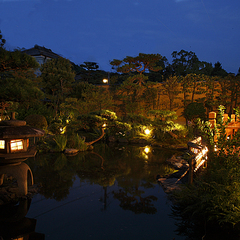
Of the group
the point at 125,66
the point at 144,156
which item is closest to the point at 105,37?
the point at 125,66

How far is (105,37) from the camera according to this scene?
380 ft

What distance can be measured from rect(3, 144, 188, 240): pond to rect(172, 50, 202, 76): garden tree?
56.2ft

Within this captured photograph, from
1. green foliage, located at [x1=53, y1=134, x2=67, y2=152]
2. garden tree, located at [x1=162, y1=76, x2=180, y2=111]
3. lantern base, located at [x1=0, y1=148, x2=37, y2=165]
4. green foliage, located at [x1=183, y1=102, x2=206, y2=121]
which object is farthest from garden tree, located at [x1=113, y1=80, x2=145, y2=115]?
lantern base, located at [x1=0, y1=148, x2=37, y2=165]

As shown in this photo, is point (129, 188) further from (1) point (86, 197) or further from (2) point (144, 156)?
(2) point (144, 156)

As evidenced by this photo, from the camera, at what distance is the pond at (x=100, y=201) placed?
134 inches

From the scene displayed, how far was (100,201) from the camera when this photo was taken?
4520 mm

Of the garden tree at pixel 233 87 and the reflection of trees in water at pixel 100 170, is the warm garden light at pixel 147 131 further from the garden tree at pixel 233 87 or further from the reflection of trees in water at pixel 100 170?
the garden tree at pixel 233 87

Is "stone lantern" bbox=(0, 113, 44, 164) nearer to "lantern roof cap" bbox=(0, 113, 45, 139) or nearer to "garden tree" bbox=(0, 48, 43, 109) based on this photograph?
"lantern roof cap" bbox=(0, 113, 45, 139)

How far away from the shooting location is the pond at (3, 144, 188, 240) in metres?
3.40

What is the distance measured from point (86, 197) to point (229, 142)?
10.6 feet

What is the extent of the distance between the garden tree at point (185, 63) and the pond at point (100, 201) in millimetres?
17117

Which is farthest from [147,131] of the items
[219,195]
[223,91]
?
[219,195]

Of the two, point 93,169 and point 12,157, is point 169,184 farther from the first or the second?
point 12,157

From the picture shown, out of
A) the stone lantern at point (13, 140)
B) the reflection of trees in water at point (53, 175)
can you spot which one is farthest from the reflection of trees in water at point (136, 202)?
the stone lantern at point (13, 140)
